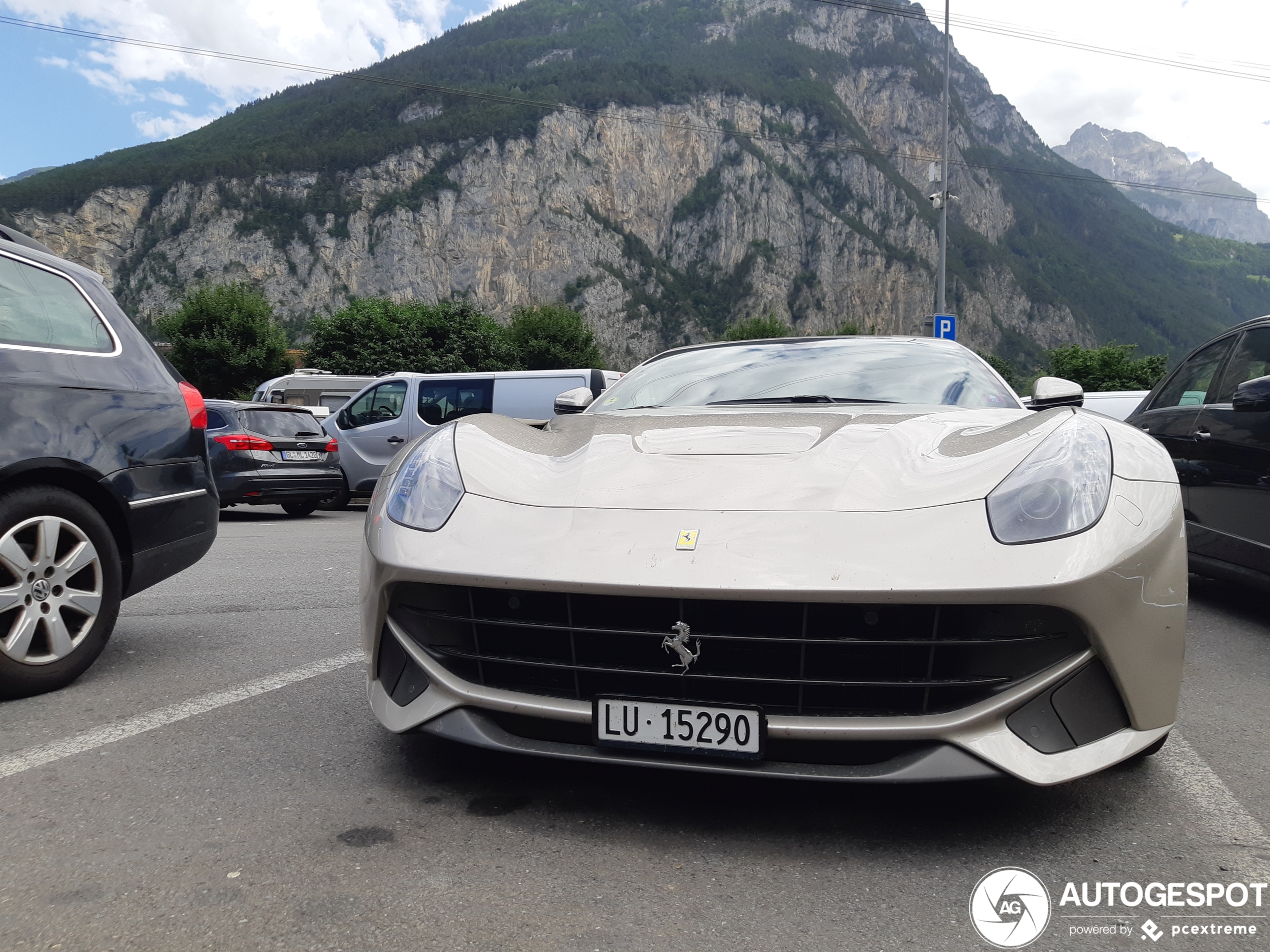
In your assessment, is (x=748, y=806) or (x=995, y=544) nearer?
(x=995, y=544)

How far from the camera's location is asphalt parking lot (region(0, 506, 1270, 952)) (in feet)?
5.53

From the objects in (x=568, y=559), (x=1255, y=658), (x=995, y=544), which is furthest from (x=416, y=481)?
(x=1255, y=658)

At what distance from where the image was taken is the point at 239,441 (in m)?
10.9

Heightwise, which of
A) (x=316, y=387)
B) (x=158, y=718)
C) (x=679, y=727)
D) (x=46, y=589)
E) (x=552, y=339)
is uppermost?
(x=679, y=727)

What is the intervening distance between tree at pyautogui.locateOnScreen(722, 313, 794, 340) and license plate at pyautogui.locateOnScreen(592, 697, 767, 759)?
101 m

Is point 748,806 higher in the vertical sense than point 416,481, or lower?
lower

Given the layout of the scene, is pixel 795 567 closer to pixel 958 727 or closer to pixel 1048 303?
pixel 958 727

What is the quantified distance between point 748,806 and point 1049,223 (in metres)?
175

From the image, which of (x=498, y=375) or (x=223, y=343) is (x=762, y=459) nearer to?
(x=498, y=375)

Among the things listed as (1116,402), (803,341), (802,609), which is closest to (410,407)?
(1116,402)

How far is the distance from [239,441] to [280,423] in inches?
25.5

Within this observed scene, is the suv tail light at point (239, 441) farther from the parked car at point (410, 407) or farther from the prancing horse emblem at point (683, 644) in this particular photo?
the prancing horse emblem at point (683, 644)

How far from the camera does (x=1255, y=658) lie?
407 cm

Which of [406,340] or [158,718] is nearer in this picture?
[158,718]
